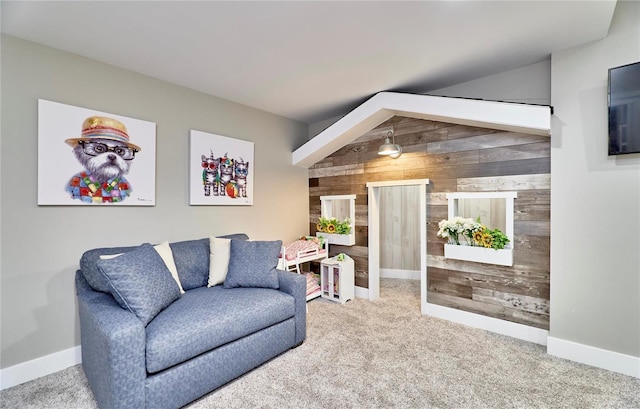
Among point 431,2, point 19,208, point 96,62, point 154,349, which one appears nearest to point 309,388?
point 154,349

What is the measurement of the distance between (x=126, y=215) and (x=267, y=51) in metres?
A: 1.92

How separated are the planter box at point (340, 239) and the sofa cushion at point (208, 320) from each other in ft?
5.01

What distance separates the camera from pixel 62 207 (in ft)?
7.59

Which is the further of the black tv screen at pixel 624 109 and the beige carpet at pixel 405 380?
the black tv screen at pixel 624 109

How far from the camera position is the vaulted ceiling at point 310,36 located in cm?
185

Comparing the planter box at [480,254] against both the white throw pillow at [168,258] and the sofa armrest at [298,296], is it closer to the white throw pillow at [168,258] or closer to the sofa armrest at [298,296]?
the sofa armrest at [298,296]

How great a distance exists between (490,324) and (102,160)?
388cm

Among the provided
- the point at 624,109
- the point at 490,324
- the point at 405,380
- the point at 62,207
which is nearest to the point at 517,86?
the point at 624,109

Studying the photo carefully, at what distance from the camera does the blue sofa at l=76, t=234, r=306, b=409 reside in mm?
1597

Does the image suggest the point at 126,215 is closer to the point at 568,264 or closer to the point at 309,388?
the point at 309,388

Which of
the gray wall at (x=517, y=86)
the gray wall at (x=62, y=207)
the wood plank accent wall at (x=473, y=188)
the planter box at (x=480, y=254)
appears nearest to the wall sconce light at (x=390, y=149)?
the wood plank accent wall at (x=473, y=188)

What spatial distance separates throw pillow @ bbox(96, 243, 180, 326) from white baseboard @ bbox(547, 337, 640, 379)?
3.09 m

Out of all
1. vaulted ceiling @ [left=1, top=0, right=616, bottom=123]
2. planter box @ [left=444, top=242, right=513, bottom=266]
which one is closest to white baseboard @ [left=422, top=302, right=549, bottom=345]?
planter box @ [left=444, top=242, right=513, bottom=266]

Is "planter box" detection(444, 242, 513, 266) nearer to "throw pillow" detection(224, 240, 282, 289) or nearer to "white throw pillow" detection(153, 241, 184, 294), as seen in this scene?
"throw pillow" detection(224, 240, 282, 289)
